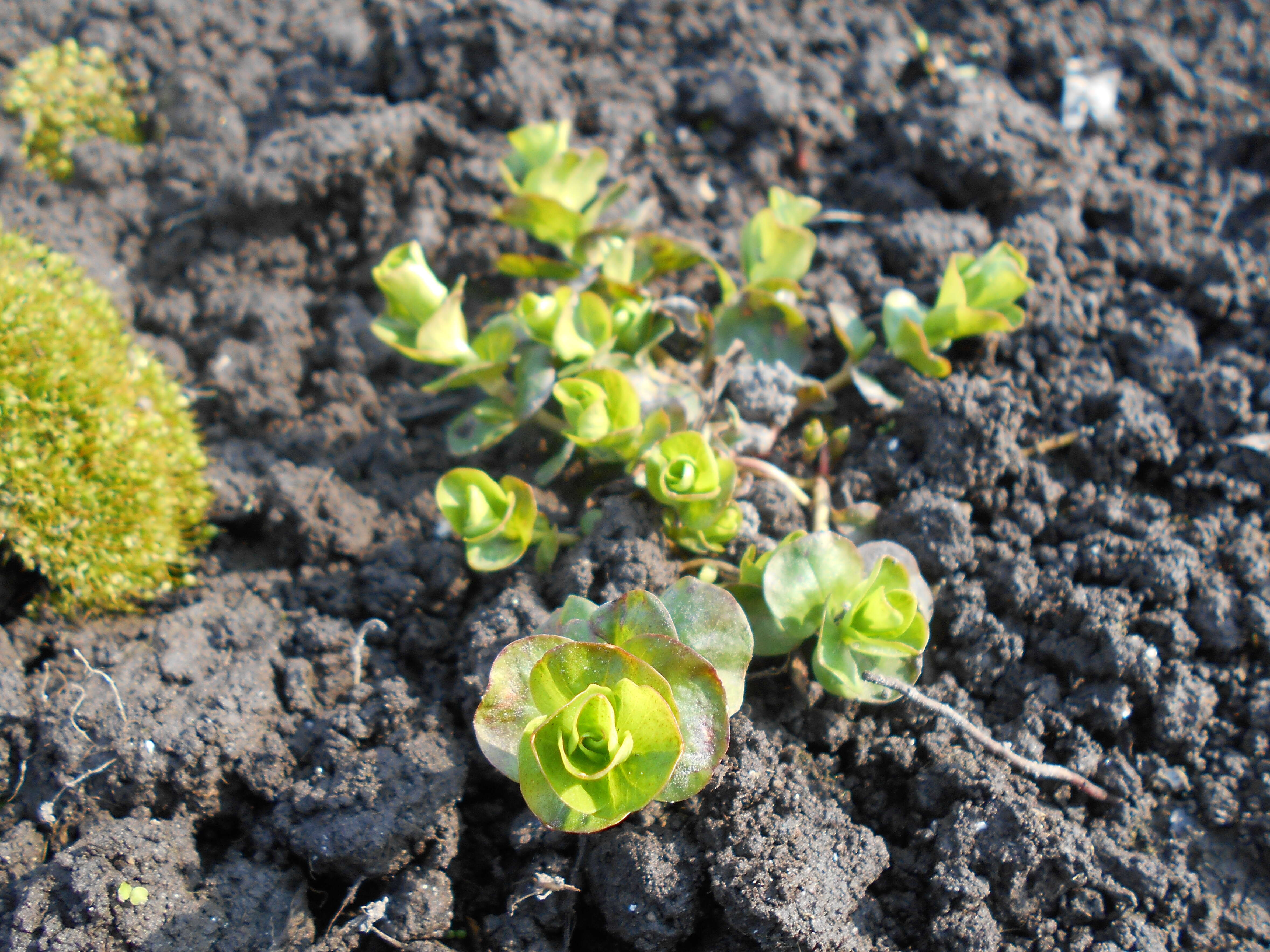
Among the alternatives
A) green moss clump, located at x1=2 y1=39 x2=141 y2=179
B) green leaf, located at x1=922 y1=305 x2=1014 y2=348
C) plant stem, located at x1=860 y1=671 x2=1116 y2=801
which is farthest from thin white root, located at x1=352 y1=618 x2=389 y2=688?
green moss clump, located at x1=2 y1=39 x2=141 y2=179

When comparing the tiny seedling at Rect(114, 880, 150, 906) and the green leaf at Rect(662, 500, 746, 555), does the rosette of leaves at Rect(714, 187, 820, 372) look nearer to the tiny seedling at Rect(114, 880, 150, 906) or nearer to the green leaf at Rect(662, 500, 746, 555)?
the green leaf at Rect(662, 500, 746, 555)

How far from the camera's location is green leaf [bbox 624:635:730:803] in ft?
5.78

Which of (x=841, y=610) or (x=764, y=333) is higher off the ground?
(x=764, y=333)

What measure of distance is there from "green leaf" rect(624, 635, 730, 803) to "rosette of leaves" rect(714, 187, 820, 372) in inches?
51.0

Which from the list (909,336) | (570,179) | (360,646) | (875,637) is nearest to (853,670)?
(875,637)

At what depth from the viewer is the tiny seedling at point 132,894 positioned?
186 cm

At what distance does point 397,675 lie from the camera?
2.28m

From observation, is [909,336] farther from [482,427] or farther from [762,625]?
[482,427]

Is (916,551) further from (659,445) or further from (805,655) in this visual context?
(659,445)

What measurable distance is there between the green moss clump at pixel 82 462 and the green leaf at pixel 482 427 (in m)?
0.80

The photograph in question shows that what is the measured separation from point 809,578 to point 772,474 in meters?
0.49

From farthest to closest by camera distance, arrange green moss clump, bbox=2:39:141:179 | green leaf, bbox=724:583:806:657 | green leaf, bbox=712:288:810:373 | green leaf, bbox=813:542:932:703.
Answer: green moss clump, bbox=2:39:141:179 < green leaf, bbox=712:288:810:373 < green leaf, bbox=724:583:806:657 < green leaf, bbox=813:542:932:703

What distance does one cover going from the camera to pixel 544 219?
279cm

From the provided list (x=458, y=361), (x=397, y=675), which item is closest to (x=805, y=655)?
(x=397, y=675)
